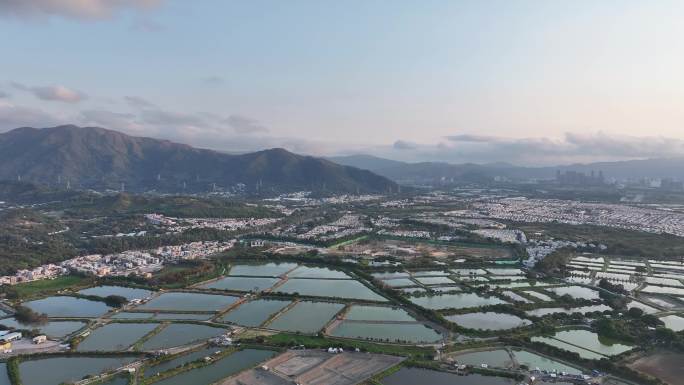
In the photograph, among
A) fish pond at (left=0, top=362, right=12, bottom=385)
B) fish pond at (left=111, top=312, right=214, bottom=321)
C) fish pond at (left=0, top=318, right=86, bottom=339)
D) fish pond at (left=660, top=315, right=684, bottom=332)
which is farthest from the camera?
fish pond at (left=111, top=312, right=214, bottom=321)

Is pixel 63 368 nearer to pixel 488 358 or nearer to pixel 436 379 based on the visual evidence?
pixel 436 379

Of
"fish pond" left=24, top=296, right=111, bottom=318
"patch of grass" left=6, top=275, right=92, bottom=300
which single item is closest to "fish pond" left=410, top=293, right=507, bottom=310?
"fish pond" left=24, top=296, right=111, bottom=318

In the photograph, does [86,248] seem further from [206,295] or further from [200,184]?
[200,184]

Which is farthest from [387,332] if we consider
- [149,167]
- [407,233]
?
[149,167]

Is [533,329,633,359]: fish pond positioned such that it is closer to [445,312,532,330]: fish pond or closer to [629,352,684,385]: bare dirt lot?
[629,352,684,385]: bare dirt lot

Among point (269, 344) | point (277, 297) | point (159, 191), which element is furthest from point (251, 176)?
point (269, 344)

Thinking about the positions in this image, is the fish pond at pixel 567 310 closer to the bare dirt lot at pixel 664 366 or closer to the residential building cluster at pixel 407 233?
the bare dirt lot at pixel 664 366
